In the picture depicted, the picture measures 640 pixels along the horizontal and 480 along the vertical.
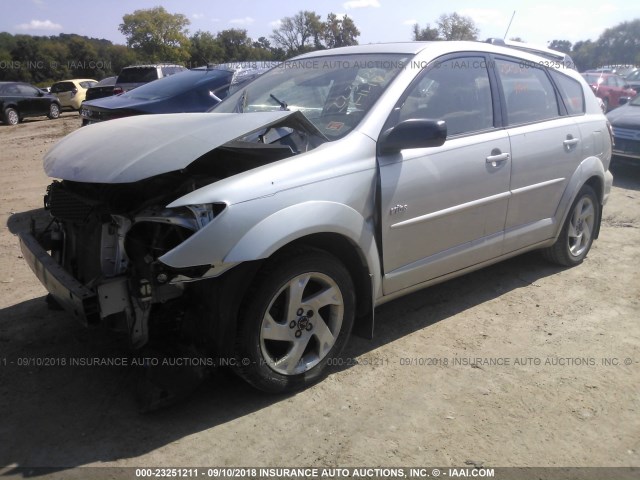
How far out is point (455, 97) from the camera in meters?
3.81

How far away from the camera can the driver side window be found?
11.7 ft

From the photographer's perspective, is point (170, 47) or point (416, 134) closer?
point (416, 134)

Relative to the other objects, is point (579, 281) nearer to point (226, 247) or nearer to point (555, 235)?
point (555, 235)

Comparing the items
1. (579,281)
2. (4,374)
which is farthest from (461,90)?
(4,374)

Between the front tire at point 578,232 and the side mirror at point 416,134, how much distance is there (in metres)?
2.13

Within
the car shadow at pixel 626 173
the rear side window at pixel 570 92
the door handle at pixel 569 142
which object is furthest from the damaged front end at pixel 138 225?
the car shadow at pixel 626 173

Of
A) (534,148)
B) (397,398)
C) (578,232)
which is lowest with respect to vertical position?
(397,398)

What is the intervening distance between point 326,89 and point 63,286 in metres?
2.08

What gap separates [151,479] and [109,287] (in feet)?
2.96

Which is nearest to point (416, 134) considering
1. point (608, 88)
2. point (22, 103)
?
point (608, 88)

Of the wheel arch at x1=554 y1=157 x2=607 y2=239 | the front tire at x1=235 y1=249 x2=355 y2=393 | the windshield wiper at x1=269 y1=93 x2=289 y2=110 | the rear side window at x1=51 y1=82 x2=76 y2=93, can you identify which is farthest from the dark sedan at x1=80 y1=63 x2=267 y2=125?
the rear side window at x1=51 y1=82 x2=76 y2=93

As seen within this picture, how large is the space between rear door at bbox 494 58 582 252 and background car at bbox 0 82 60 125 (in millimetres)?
19353

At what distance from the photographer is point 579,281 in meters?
4.75

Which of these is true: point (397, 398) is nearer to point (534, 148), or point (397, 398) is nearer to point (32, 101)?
point (534, 148)
